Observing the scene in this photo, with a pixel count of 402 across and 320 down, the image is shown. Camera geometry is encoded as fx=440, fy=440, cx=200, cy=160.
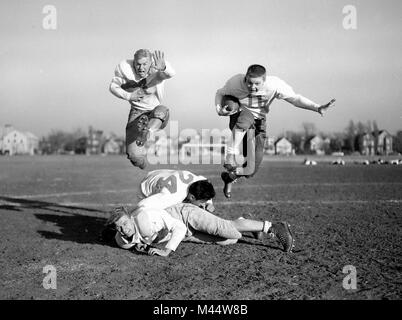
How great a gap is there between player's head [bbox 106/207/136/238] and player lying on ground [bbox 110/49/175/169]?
6.25 ft

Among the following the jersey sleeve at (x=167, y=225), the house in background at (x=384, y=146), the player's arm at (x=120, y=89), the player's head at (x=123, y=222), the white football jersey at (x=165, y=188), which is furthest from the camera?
the house in background at (x=384, y=146)

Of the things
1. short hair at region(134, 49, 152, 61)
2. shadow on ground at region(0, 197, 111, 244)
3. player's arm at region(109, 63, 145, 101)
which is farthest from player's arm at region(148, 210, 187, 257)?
short hair at region(134, 49, 152, 61)

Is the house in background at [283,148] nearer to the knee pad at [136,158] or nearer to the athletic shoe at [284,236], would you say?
the knee pad at [136,158]

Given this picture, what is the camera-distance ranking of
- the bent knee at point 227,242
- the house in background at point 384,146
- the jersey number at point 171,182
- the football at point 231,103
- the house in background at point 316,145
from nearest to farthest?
the jersey number at point 171,182 → the bent knee at point 227,242 → the football at point 231,103 → the house in background at point 384,146 → the house in background at point 316,145

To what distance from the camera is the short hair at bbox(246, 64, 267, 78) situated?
24.2 ft

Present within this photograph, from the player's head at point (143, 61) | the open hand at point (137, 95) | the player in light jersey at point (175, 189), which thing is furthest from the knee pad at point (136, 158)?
the player's head at point (143, 61)

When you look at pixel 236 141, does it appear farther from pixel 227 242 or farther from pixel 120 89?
pixel 120 89

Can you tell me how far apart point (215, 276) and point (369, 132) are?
87.0 meters

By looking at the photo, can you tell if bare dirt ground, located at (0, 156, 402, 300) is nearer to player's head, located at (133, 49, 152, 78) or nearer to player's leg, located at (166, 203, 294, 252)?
player's leg, located at (166, 203, 294, 252)

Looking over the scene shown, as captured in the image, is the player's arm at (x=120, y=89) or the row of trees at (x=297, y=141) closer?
the player's arm at (x=120, y=89)

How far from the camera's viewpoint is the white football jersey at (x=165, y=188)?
6.43 m

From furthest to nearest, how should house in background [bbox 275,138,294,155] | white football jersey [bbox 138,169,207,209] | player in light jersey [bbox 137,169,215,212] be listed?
house in background [bbox 275,138,294,155] → player in light jersey [bbox 137,169,215,212] → white football jersey [bbox 138,169,207,209]
